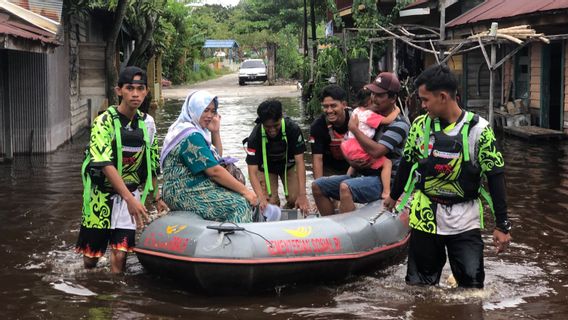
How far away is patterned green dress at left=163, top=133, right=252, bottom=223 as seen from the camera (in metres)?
6.25

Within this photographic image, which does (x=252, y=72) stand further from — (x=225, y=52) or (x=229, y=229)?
(x=229, y=229)

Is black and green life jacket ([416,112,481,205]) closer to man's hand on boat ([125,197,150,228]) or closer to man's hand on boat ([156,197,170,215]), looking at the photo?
man's hand on boat ([125,197,150,228])

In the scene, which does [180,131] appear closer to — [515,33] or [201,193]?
[201,193]

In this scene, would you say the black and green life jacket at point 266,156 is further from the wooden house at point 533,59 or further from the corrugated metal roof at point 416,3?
the corrugated metal roof at point 416,3

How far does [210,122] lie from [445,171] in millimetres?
1947

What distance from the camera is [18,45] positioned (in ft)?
35.6

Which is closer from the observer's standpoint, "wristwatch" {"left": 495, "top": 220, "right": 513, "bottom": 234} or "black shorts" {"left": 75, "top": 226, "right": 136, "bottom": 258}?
"wristwatch" {"left": 495, "top": 220, "right": 513, "bottom": 234}

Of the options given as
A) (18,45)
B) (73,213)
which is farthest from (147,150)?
(18,45)

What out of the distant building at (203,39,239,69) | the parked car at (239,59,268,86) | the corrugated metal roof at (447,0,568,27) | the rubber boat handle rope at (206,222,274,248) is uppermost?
the distant building at (203,39,239,69)

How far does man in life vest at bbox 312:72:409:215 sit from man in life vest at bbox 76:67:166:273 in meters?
1.65

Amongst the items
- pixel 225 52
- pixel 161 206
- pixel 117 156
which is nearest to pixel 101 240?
pixel 161 206

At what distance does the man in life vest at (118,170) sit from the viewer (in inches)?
244

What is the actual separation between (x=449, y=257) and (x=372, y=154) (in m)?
1.40

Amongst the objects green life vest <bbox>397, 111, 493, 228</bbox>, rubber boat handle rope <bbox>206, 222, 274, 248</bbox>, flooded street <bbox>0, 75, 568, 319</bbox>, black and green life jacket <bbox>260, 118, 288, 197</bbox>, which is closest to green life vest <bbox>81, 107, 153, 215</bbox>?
flooded street <bbox>0, 75, 568, 319</bbox>
